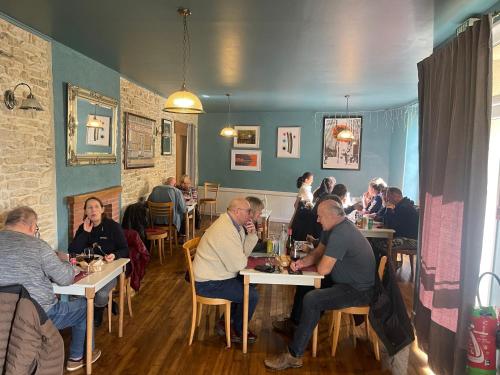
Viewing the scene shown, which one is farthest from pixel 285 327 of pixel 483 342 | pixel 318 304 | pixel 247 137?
pixel 247 137

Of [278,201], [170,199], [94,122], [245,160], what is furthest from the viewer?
[245,160]

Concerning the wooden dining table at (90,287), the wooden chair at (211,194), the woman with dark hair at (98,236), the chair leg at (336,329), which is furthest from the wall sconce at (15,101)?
the wooden chair at (211,194)

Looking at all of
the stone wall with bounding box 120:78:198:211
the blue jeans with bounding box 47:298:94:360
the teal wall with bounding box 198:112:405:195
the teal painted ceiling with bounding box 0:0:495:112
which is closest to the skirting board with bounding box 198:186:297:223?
the teal wall with bounding box 198:112:405:195

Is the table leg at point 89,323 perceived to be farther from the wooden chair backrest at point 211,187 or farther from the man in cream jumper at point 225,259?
the wooden chair backrest at point 211,187

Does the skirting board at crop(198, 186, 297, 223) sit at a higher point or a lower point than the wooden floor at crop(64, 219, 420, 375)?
higher

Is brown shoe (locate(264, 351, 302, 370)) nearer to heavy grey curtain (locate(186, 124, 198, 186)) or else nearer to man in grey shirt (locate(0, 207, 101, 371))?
man in grey shirt (locate(0, 207, 101, 371))

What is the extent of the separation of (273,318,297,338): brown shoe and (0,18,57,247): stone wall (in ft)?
8.43

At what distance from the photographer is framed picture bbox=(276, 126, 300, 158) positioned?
9.07 meters

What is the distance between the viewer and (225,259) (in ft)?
9.80

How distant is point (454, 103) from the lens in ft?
8.50

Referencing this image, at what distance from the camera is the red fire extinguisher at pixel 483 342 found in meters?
2.28

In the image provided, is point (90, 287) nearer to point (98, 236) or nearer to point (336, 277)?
point (98, 236)

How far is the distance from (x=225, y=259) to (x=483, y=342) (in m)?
1.84

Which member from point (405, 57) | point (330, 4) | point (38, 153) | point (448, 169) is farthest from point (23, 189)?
point (405, 57)
